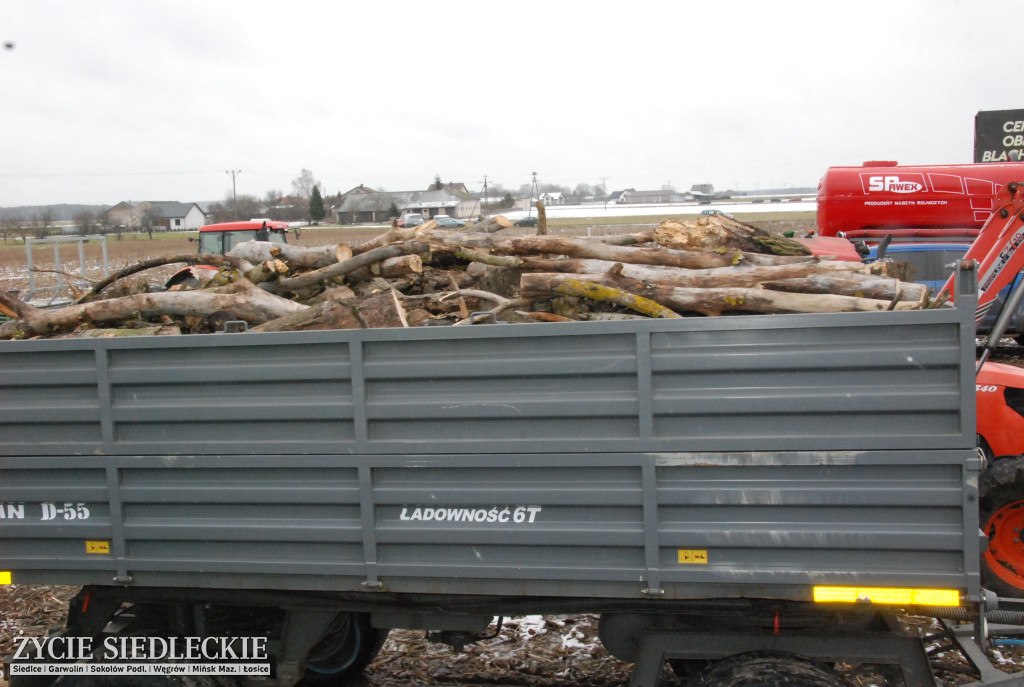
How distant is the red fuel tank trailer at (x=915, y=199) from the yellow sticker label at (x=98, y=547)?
11778mm

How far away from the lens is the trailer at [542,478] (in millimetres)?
2889

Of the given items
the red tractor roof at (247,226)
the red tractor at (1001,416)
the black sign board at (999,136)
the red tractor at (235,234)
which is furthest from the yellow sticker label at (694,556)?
the red tractor roof at (247,226)

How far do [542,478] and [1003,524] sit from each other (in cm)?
404

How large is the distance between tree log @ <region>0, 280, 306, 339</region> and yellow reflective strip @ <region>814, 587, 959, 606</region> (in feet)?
10.1

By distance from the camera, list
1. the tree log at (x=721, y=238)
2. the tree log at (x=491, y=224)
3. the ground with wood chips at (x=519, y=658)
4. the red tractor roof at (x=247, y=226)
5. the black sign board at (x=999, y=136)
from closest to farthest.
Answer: the ground with wood chips at (x=519, y=658)
the tree log at (x=721, y=238)
the tree log at (x=491, y=224)
the black sign board at (x=999, y=136)
the red tractor roof at (x=247, y=226)

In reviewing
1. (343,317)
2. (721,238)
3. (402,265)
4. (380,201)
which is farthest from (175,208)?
(343,317)

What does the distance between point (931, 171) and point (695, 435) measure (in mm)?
11387

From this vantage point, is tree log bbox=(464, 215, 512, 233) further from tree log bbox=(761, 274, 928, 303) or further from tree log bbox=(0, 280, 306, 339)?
tree log bbox=(761, 274, 928, 303)

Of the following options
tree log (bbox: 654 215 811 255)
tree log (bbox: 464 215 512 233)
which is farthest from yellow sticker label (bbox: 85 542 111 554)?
tree log (bbox: 654 215 811 255)

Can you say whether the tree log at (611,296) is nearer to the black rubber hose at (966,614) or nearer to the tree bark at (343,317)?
the tree bark at (343,317)

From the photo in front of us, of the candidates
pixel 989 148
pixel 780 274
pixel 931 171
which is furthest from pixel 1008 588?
pixel 989 148

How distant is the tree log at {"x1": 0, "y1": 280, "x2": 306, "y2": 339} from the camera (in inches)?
180

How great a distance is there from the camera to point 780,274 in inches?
167

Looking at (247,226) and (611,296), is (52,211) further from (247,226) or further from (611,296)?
(611,296)
